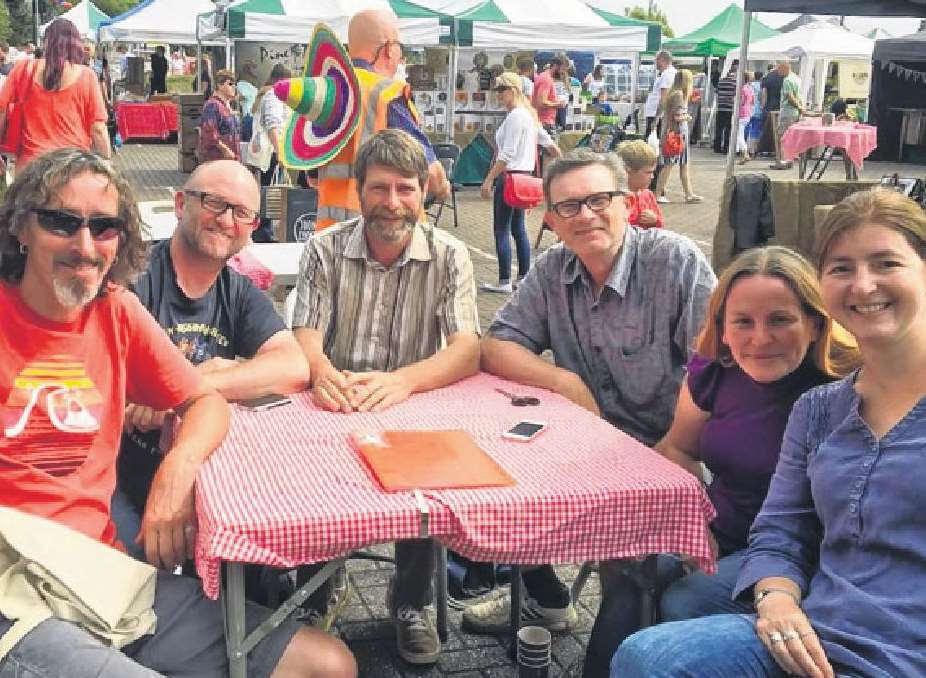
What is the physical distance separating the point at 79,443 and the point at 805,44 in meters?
25.2

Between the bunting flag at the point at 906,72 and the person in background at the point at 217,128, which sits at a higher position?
the bunting flag at the point at 906,72

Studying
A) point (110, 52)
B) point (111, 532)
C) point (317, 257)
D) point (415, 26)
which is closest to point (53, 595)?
point (111, 532)

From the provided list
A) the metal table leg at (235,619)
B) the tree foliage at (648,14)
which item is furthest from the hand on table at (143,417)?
the tree foliage at (648,14)

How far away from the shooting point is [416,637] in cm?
311

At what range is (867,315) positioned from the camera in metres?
2.05

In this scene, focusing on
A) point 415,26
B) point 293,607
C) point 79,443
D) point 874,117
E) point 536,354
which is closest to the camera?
point 293,607

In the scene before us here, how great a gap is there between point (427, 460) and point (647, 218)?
430 cm

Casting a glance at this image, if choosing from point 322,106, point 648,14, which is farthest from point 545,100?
point 648,14

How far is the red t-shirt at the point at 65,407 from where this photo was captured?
2.21 metres

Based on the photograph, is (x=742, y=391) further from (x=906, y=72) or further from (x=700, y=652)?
(x=906, y=72)

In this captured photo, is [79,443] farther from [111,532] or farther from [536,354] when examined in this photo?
[536,354]

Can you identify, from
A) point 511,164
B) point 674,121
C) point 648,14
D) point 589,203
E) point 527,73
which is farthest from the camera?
point 648,14

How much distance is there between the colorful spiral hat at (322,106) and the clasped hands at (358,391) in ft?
6.35

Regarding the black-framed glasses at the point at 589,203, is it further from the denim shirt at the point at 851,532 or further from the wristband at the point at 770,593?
the wristband at the point at 770,593
